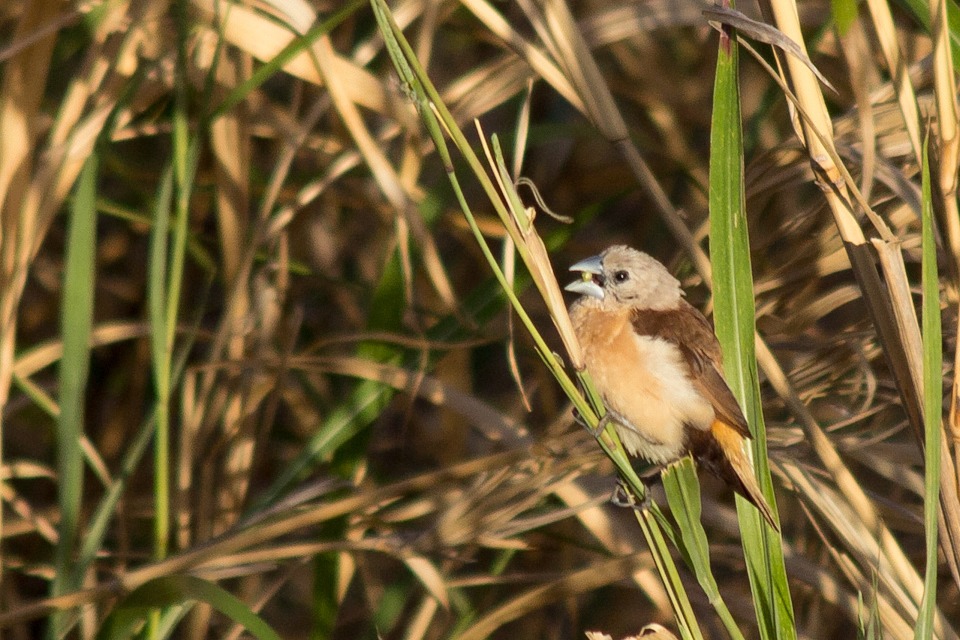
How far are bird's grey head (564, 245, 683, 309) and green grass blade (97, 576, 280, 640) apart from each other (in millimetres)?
924

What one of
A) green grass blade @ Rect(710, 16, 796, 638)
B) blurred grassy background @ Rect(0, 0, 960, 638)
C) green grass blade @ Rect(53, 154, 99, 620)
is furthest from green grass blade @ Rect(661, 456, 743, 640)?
green grass blade @ Rect(53, 154, 99, 620)

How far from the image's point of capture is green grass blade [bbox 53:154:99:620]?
207cm

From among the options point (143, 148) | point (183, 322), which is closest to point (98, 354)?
point (183, 322)

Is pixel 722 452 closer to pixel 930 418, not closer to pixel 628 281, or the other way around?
pixel 628 281

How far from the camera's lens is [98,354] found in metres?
3.52

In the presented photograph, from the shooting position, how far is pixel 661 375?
6.85 ft

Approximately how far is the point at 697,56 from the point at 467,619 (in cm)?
250

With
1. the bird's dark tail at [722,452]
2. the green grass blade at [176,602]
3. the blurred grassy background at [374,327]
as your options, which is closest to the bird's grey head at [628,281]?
the blurred grassy background at [374,327]

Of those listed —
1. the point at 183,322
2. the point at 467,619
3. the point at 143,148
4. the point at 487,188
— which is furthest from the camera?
the point at 143,148

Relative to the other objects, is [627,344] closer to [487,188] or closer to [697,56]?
[487,188]

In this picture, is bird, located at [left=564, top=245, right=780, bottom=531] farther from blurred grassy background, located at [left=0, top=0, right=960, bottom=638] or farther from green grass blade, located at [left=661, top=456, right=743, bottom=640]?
green grass blade, located at [left=661, top=456, right=743, bottom=640]

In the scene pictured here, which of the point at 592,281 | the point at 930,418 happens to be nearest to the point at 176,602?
the point at 592,281

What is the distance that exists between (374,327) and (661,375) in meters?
0.71

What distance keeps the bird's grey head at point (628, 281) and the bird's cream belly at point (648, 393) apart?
9cm
